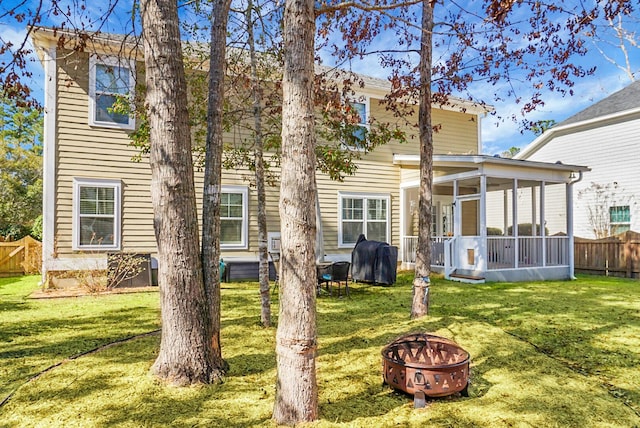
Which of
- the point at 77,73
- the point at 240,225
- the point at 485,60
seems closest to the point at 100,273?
the point at 240,225

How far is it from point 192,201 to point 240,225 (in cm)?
752

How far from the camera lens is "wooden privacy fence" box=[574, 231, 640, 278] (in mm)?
12086

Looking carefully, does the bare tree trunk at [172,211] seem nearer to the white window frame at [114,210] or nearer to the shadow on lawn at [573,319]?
the shadow on lawn at [573,319]

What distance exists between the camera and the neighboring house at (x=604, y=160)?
14.7 meters

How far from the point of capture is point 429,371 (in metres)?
3.20

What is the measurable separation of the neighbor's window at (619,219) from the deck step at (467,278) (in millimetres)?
8435

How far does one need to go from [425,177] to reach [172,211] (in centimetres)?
403

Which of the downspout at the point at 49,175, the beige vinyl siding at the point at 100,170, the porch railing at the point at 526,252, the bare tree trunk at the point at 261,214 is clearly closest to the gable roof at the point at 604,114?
the porch railing at the point at 526,252

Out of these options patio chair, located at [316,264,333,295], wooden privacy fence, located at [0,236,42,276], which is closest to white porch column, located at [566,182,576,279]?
patio chair, located at [316,264,333,295]

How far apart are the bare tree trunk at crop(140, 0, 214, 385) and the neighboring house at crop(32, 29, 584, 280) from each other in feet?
13.9

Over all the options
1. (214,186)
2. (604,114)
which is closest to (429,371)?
(214,186)

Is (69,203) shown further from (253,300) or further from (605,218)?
(605,218)

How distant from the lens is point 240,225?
11211 mm

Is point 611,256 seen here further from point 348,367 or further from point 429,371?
point 429,371
